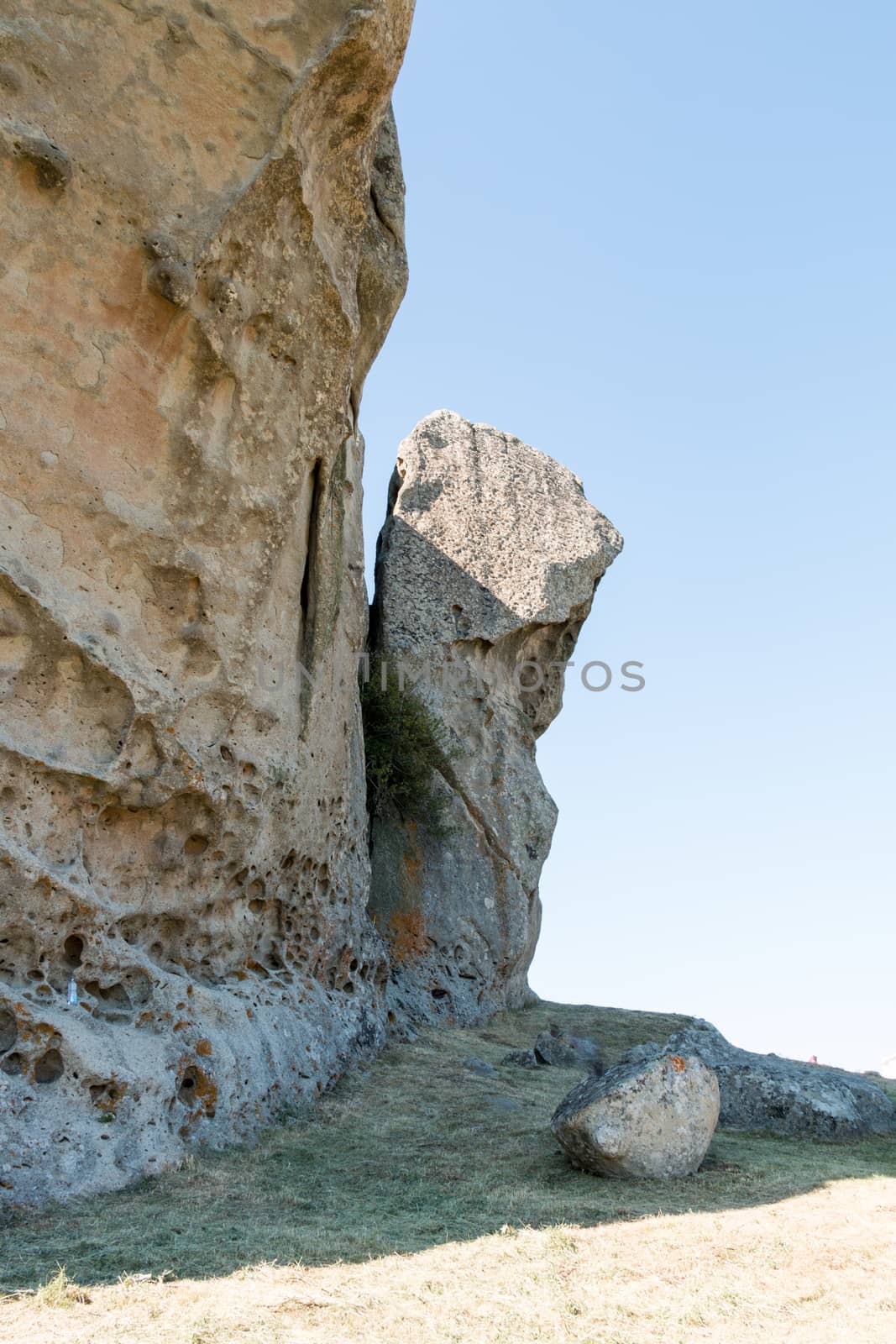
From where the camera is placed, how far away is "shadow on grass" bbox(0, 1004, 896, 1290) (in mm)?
4961

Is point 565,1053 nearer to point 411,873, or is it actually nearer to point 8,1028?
point 411,873

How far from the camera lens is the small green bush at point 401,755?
12578mm

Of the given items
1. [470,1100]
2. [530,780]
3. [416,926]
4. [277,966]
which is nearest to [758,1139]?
[470,1100]

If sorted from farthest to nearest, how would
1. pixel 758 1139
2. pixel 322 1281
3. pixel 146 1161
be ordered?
pixel 758 1139 → pixel 146 1161 → pixel 322 1281

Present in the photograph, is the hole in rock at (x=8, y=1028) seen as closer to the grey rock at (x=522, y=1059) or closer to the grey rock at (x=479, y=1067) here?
the grey rock at (x=479, y=1067)

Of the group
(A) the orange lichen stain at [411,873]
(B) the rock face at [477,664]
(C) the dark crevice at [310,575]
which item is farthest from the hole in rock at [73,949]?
(A) the orange lichen stain at [411,873]

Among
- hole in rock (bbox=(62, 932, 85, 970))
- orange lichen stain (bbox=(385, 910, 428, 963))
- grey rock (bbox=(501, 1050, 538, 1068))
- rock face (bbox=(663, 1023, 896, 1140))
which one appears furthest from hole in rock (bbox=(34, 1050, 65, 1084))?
orange lichen stain (bbox=(385, 910, 428, 963))

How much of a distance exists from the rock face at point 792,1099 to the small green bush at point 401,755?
4821mm

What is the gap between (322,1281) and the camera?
448 centimetres

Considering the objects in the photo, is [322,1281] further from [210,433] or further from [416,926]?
[416,926]

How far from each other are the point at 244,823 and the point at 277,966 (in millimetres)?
1401

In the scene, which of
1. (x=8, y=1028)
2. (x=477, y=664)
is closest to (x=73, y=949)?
(x=8, y=1028)

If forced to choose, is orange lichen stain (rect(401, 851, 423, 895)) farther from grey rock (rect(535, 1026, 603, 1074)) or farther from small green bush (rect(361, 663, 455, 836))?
grey rock (rect(535, 1026, 603, 1074))

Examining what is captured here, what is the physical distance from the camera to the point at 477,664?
1395 cm
